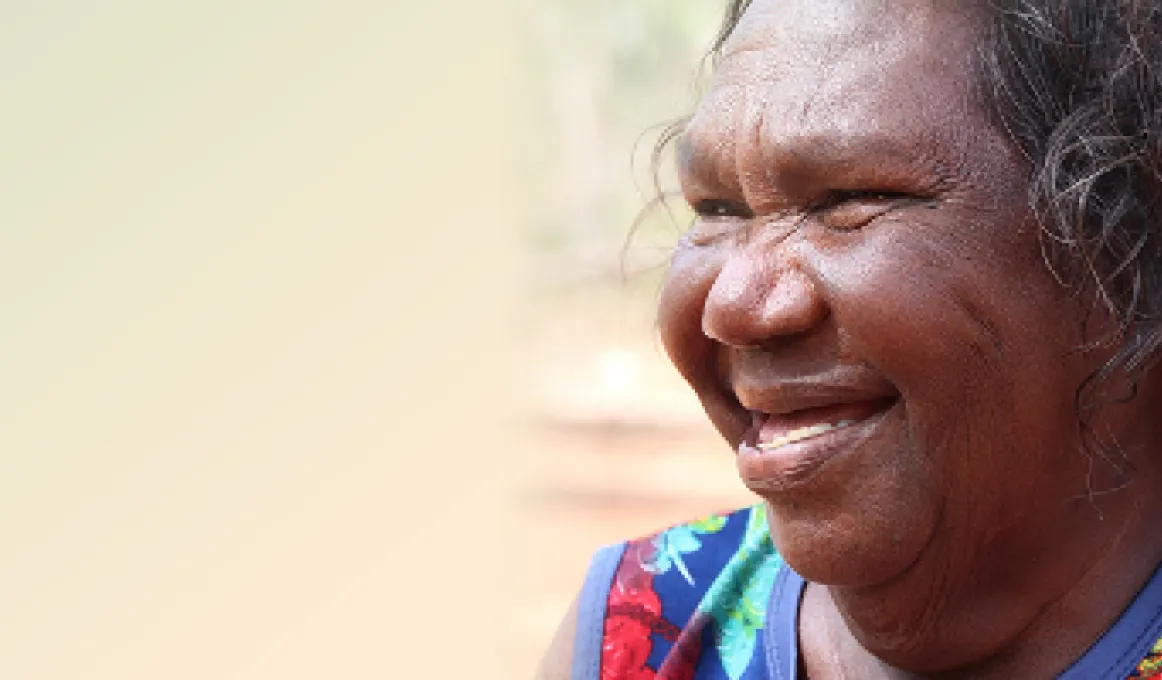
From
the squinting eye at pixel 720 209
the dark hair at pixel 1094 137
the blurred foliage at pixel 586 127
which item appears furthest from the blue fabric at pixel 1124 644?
the blurred foliage at pixel 586 127

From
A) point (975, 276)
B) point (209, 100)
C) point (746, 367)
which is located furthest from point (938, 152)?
point (209, 100)

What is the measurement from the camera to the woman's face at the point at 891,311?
1.39 metres

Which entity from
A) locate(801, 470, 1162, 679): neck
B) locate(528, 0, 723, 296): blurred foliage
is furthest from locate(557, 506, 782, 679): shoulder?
locate(528, 0, 723, 296): blurred foliage

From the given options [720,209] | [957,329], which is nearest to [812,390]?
[957,329]

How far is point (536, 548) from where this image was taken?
5.14 metres

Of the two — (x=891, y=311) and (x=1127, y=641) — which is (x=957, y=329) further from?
(x=1127, y=641)

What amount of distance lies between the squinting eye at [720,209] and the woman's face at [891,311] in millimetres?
54

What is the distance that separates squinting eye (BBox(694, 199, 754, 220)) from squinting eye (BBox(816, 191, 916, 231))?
13 centimetres

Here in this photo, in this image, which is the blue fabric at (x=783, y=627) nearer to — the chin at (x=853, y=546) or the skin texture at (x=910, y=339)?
the skin texture at (x=910, y=339)

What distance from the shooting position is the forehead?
140cm

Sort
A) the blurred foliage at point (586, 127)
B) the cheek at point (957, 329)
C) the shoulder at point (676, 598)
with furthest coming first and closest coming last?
the blurred foliage at point (586, 127) < the shoulder at point (676, 598) < the cheek at point (957, 329)

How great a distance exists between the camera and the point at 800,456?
146 cm

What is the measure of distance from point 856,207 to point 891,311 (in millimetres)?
121

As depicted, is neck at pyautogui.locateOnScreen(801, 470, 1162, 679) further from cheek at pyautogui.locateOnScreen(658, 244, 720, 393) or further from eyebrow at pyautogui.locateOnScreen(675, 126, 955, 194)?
eyebrow at pyautogui.locateOnScreen(675, 126, 955, 194)
